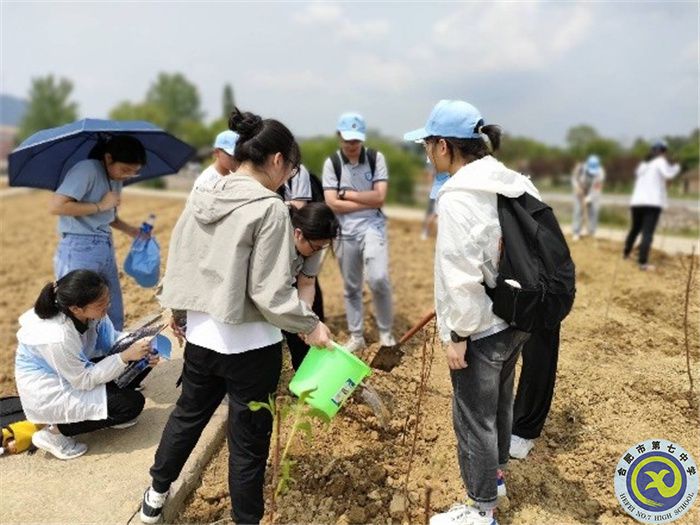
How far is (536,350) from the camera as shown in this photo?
2.69 metres

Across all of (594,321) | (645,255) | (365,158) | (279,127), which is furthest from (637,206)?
(279,127)

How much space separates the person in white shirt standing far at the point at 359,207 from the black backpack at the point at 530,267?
212cm

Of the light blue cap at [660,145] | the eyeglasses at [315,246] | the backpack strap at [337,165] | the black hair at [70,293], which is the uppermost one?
the light blue cap at [660,145]

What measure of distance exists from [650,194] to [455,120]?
5.77 m

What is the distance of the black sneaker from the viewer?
→ 2.33m

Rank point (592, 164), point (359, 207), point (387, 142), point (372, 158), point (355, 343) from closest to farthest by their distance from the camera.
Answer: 1. point (359, 207)
2. point (372, 158)
3. point (355, 343)
4. point (592, 164)
5. point (387, 142)

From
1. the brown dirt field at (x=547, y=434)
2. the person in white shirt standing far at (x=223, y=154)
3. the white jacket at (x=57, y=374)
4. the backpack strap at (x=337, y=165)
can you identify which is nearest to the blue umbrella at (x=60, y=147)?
the person in white shirt standing far at (x=223, y=154)

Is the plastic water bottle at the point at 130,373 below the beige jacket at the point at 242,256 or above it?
below

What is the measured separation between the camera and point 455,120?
2.07 metres

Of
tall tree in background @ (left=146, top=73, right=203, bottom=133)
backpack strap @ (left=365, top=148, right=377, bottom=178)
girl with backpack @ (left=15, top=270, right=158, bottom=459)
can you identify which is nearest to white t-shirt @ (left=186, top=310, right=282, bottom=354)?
girl with backpack @ (left=15, top=270, right=158, bottom=459)

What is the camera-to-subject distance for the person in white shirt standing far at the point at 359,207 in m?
4.10

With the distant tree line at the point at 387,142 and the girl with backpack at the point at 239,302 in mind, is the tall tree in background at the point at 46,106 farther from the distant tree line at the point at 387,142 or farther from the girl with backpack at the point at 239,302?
the girl with backpack at the point at 239,302

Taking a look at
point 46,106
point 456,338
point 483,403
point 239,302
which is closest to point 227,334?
point 239,302

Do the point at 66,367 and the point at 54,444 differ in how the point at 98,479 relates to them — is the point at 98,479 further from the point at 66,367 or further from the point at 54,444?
the point at 66,367
